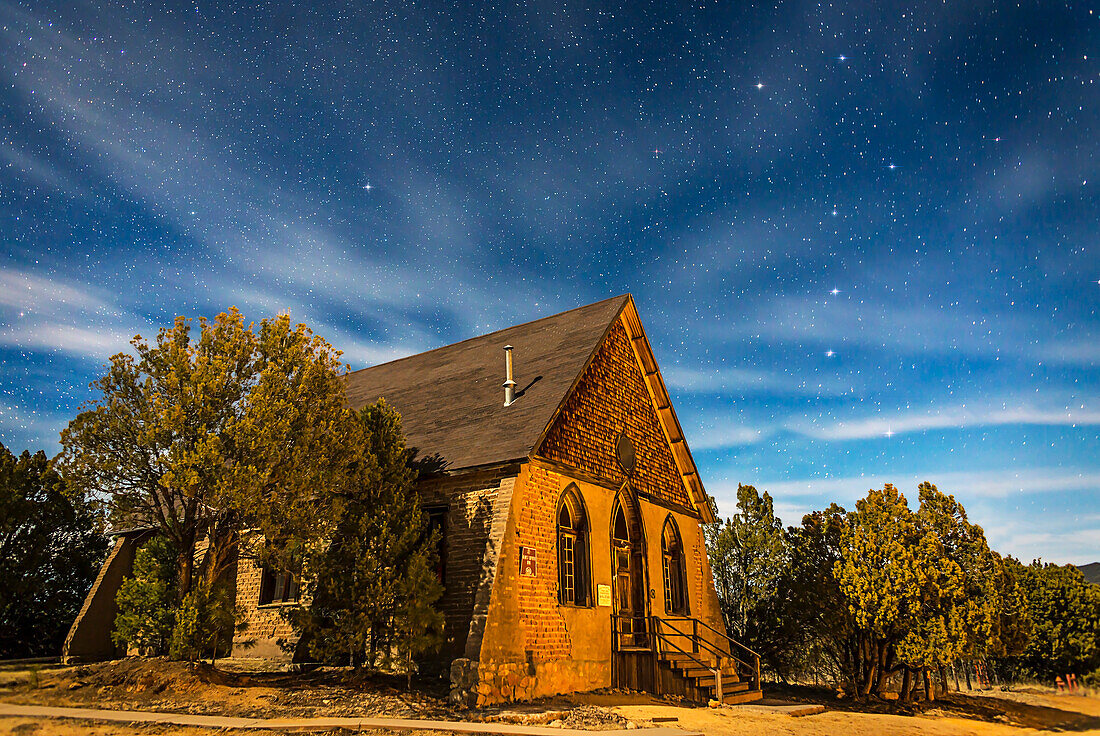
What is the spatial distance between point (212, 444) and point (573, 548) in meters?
8.33

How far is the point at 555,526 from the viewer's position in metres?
15.3


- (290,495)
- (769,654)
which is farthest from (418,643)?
(769,654)

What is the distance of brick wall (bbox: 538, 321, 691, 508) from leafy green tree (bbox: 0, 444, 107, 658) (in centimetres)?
1242

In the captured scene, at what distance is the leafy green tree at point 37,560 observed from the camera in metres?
17.7

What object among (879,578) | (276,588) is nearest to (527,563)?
(276,588)

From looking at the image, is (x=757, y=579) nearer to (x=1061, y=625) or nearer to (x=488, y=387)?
(x=488, y=387)

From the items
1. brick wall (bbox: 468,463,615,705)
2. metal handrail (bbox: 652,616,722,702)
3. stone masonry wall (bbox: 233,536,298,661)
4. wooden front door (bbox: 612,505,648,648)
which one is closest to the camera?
brick wall (bbox: 468,463,615,705)

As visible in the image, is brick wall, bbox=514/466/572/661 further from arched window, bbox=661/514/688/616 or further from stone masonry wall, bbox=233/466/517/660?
arched window, bbox=661/514/688/616

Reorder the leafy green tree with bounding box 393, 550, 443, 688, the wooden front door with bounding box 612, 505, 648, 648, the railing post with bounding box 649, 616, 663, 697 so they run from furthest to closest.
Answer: the wooden front door with bounding box 612, 505, 648, 648 < the railing post with bounding box 649, 616, 663, 697 < the leafy green tree with bounding box 393, 550, 443, 688

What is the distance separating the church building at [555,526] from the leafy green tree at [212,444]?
3186 mm

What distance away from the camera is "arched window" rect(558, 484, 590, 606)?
51.0 ft

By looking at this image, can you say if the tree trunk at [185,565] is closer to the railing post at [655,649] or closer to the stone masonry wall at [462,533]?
the stone masonry wall at [462,533]

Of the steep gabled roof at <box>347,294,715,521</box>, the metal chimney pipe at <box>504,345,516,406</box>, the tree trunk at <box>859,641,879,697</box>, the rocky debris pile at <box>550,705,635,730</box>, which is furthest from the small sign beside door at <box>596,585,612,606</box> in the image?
the tree trunk at <box>859,641,879,697</box>

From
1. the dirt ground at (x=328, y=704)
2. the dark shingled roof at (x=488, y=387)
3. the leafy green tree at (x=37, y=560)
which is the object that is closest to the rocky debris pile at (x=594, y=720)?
the dirt ground at (x=328, y=704)
